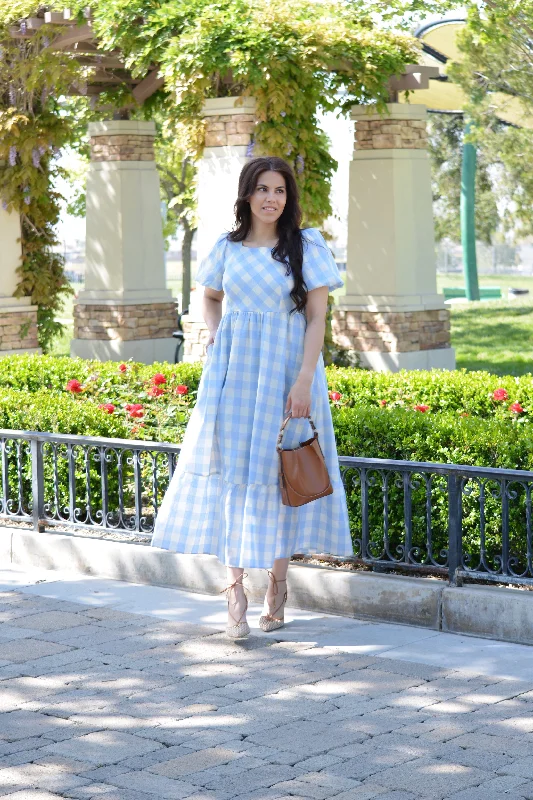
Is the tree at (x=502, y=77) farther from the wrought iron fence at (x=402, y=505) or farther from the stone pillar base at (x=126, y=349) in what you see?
the wrought iron fence at (x=402, y=505)

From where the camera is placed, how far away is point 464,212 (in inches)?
1048

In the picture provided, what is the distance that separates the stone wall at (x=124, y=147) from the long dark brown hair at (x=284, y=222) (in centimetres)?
996

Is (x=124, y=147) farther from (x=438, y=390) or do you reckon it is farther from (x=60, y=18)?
(x=438, y=390)

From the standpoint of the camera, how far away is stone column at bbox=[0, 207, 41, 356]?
13.2 metres

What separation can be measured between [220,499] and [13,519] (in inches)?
84.0

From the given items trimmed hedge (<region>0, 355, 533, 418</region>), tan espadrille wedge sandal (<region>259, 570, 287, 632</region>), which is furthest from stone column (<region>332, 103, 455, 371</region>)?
tan espadrille wedge sandal (<region>259, 570, 287, 632</region>)

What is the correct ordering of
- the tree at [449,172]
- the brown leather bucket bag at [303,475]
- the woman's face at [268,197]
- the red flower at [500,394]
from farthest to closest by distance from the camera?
1. the tree at [449,172]
2. the red flower at [500,394]
3. the woman's face at [268,197]
4. the brown leather bucket bag at [303,475]

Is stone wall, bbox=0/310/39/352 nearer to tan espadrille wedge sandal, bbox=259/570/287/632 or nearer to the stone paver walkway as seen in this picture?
the stone paver walkway

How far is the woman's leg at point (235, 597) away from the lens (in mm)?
4738

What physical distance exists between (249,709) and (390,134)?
9504 mm

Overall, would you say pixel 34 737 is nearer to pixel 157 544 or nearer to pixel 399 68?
pixel 157 544

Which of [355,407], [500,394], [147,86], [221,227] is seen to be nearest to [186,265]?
[147,86]

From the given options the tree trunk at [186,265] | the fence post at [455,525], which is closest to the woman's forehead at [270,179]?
the fence post at [455,525]

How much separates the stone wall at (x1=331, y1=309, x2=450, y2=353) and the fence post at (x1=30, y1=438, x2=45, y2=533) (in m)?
6.82
